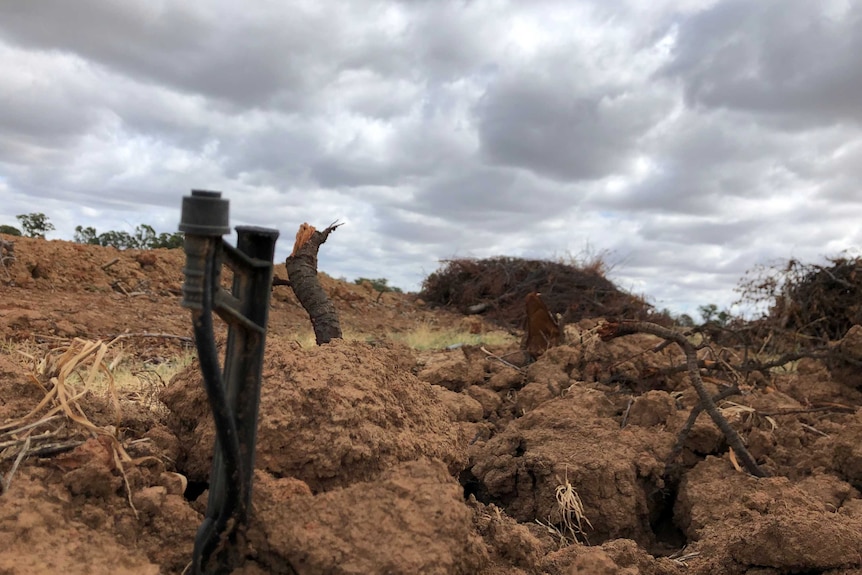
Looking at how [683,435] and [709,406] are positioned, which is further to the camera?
[683,435]

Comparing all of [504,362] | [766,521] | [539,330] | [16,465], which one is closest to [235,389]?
[16,465]

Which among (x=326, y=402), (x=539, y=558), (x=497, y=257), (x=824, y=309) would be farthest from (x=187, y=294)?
(x=497, y=257)

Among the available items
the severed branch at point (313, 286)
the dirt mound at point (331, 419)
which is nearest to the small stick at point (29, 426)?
the dirt mound at point (331, 419)

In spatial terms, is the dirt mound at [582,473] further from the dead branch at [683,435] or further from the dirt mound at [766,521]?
the dirt mound at [766,521]

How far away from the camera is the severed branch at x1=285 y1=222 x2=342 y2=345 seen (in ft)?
9.20

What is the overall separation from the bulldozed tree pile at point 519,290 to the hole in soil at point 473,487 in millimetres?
10384

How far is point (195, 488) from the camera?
6.38 feet

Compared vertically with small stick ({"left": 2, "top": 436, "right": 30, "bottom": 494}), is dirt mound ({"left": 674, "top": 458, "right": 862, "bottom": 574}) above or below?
below

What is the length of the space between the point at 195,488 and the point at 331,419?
1.38 feet

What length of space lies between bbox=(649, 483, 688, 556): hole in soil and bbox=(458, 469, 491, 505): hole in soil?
743 mm

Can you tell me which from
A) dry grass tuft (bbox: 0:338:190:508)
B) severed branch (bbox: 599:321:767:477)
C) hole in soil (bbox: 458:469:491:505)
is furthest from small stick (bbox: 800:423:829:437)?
dry grass tuft (bbox: 0:338:190:508)

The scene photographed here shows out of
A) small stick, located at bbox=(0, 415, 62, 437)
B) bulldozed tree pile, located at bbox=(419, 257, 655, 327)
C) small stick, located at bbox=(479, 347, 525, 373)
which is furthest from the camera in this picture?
bulldozed tree pile, located at bbox=(419, 257, 655, 327)

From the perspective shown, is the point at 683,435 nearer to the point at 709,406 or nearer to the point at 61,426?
the point at 709,406

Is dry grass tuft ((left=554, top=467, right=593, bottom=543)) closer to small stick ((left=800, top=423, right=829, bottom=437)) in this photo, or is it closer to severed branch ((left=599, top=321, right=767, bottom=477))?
severed branch ((left=599, top=321, right=767, bottom=477))
